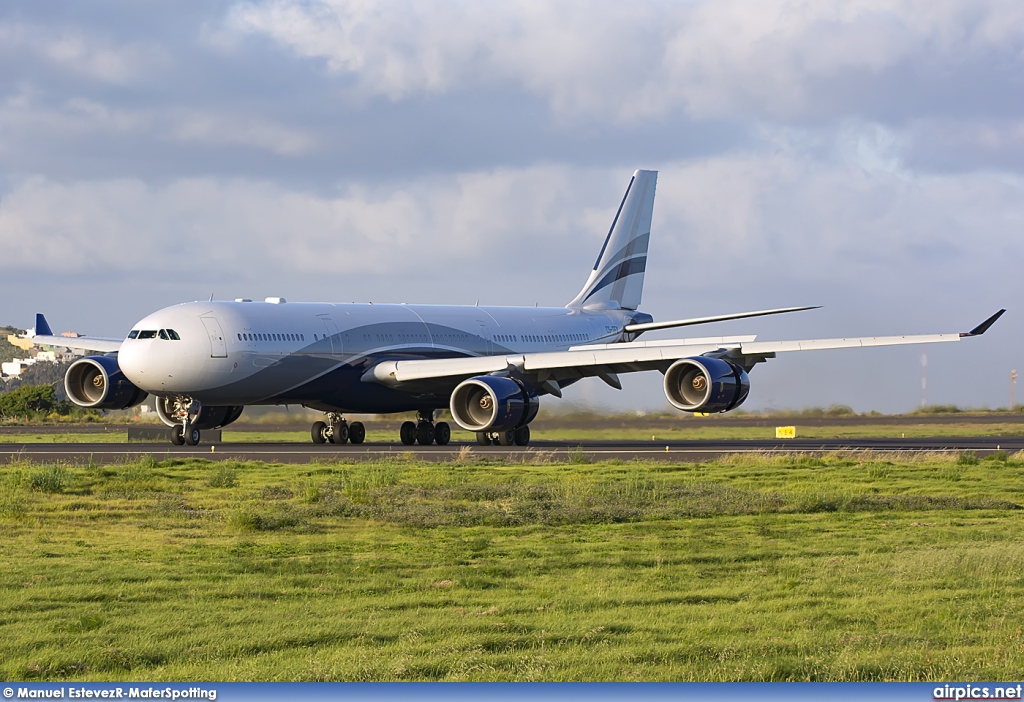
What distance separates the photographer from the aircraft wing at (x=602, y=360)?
3744 cm

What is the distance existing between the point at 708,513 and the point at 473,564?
21.4ft

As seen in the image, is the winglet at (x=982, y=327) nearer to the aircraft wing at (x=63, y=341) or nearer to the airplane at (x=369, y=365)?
the airplane at (x=369, y=365)

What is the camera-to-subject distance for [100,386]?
39.5 metres

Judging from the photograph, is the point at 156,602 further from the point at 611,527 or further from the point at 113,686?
the point at 611,527

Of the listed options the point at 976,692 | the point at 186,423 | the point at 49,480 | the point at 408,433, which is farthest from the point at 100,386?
the point at 976,692

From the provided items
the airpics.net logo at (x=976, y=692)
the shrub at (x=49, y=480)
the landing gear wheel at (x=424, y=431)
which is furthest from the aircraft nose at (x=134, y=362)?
the airpics.net logo at (x=976, y=692)

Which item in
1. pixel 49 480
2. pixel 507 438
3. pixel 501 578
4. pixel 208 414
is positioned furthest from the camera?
pixel 208 414

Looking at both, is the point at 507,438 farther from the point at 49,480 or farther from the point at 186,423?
the point at 49,480

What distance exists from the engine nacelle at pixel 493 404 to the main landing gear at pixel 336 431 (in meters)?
5.72

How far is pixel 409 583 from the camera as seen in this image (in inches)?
548

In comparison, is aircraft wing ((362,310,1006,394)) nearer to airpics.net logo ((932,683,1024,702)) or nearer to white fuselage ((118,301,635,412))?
white fuselage ((118,301,635,412))

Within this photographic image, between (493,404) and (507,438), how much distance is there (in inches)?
150

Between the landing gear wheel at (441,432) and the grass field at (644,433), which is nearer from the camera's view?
the landing gear wheel at (441,432)

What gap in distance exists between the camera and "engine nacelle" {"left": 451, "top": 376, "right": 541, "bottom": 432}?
36.0 metres
